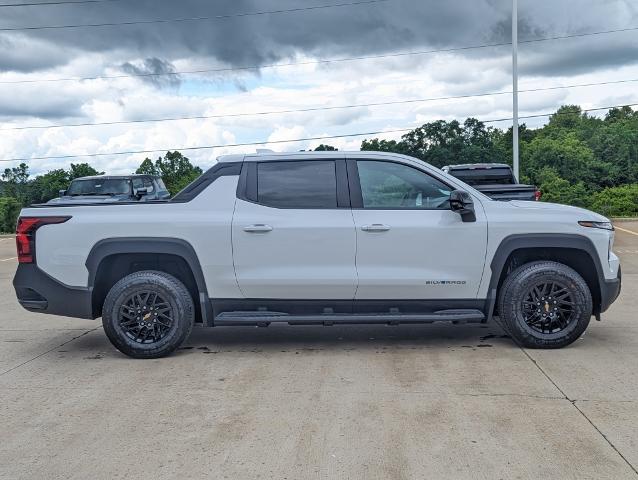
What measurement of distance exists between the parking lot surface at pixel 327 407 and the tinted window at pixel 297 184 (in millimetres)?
1431

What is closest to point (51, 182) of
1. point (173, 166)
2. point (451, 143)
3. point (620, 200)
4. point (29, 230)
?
point (173, 166)

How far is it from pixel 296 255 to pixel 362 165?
1084 mm

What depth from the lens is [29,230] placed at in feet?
20.6

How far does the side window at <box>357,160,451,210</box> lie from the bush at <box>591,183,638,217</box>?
40.1 m

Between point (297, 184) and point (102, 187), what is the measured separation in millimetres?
12328

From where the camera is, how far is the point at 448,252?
6254 millimetres

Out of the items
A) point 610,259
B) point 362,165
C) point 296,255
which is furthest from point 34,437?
point 610,259

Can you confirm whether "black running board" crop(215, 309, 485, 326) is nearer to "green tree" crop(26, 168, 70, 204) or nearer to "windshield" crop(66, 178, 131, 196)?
"windshield" crop(66, 178, 131, 196)

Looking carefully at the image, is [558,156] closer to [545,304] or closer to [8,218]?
[8,218]

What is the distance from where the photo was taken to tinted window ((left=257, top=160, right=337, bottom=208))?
20.9 feet

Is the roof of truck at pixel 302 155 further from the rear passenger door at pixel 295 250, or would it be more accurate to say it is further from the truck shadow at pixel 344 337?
the truck shadow at pixel 344 337

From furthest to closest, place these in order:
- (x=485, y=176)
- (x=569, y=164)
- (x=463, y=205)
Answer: (x=569, y=164), (x=485, y=176), (x=463, y=205)


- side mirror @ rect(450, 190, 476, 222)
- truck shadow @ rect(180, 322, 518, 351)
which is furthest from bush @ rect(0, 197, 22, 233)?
side mirror @ rect(450, 190, 476, 222)

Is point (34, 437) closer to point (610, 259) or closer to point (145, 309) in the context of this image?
point (145, 309)
